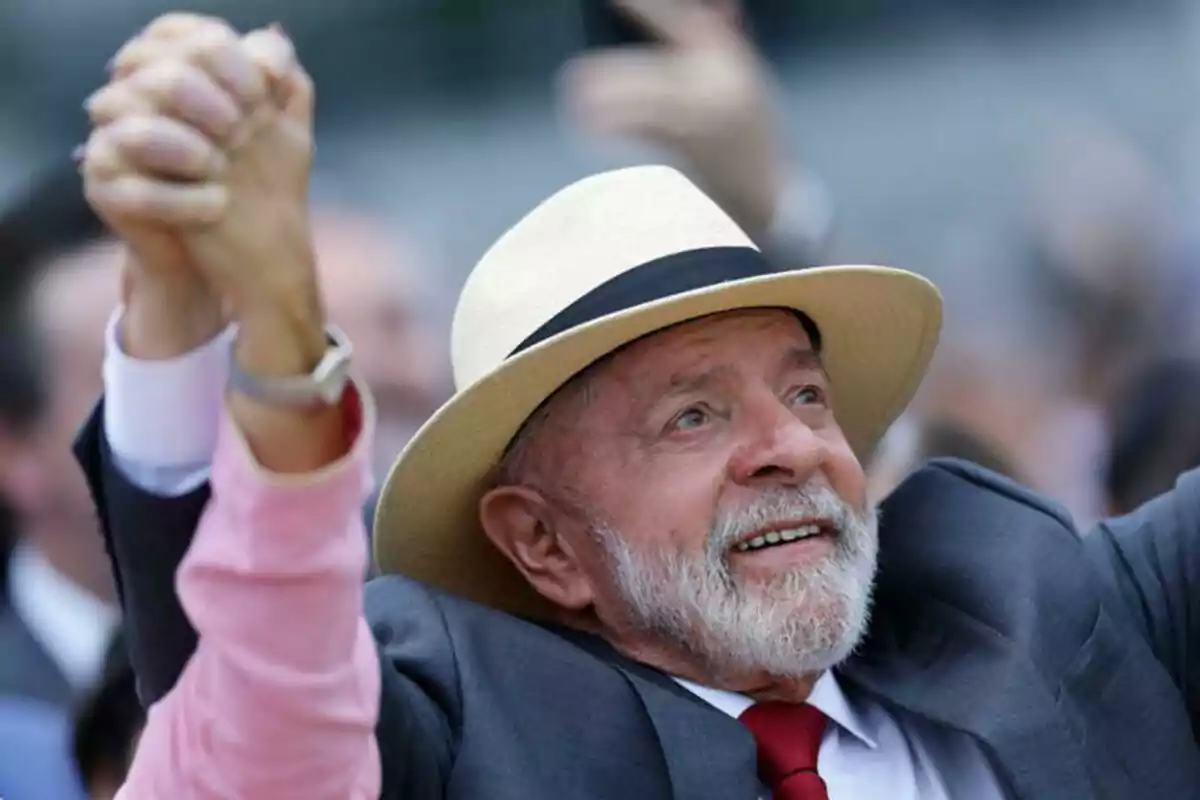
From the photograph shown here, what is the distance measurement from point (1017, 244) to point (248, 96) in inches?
113

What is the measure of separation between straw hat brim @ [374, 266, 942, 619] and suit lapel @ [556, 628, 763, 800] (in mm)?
278

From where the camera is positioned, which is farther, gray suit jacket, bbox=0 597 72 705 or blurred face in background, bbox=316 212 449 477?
blurred face in background, bbox=316 212 449 477

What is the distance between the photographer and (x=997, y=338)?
366 cm

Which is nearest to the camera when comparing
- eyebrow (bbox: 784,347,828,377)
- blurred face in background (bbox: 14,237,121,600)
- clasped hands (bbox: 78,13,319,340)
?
clasped hands (bbox: 78,13,319,340)

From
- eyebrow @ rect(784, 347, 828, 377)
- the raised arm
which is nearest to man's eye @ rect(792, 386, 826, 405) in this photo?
eyebrow @ rect(784, 347, 828, 377)

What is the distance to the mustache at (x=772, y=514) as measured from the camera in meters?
1.64

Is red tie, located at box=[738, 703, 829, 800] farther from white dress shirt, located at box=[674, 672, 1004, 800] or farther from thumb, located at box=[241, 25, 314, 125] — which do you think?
thumb, located at box=[241, 25, 314, 125]

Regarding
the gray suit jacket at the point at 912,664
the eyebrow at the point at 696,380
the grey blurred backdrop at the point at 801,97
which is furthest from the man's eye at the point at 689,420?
the grey blurred backdrop at the point at 801,97

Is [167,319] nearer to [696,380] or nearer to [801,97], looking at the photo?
[696,380]

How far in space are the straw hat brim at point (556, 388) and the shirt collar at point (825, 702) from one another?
0.24 meters

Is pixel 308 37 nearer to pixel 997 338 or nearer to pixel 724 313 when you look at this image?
pixel 997 338

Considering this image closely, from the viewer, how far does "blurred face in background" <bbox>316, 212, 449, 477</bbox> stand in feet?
8.99

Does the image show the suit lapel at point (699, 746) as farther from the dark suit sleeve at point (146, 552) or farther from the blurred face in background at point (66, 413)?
the blurred face in background at point (66, 413)

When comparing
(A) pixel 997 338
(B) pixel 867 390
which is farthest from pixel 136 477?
(A) pixel 997 338
